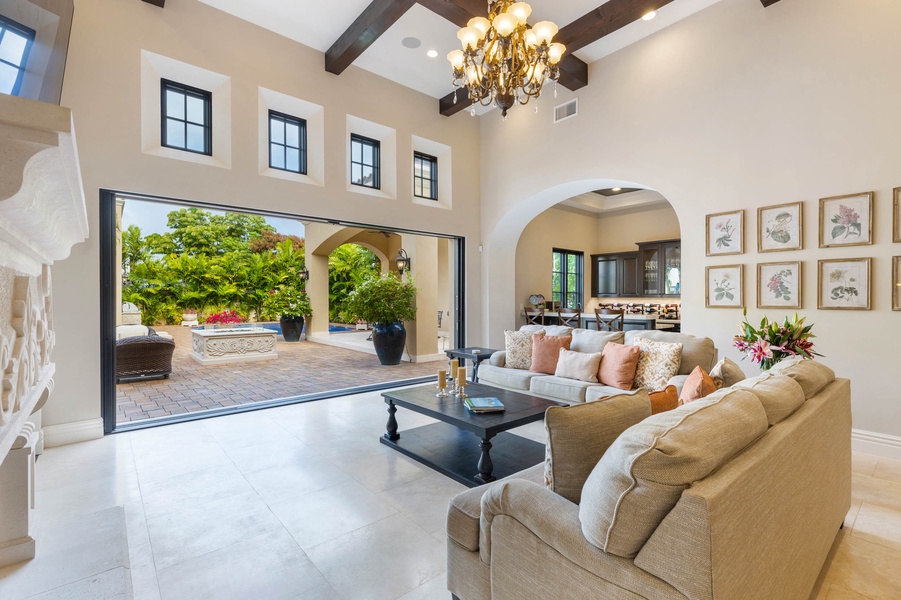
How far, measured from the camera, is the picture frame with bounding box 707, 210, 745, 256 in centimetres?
431

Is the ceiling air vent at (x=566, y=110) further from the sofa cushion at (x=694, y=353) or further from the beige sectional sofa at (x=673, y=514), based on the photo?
the beige sectional sofa at (x=673, y=514)

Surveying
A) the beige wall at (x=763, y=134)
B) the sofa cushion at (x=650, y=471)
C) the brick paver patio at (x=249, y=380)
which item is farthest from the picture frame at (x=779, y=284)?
the brick paver patio at (x=249, y=380)

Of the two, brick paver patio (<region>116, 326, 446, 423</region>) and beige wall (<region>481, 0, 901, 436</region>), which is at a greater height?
beige wall (<region>481, 0, 901, 436</region>)

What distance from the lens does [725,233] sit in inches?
174

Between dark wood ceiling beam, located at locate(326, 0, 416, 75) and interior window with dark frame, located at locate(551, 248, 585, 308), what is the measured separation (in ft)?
18.2

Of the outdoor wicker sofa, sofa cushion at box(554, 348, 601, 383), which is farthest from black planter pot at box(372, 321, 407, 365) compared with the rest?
sofa cushion at box(554, 348, 601, 383)

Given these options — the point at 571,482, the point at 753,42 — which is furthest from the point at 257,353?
the point at 753,42

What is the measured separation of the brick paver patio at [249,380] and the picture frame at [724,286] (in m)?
4.20

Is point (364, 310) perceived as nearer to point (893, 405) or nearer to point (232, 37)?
point (232, 37)

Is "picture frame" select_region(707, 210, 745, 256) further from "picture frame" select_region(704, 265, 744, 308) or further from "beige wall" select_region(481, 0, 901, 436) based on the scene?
"picture frame" select_region(704, 265, 744, 308)

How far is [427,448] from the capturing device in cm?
350

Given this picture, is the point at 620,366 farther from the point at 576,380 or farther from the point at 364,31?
the point at 364,31

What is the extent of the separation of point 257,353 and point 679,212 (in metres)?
7.58

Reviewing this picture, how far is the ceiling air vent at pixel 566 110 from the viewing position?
18.9ft
